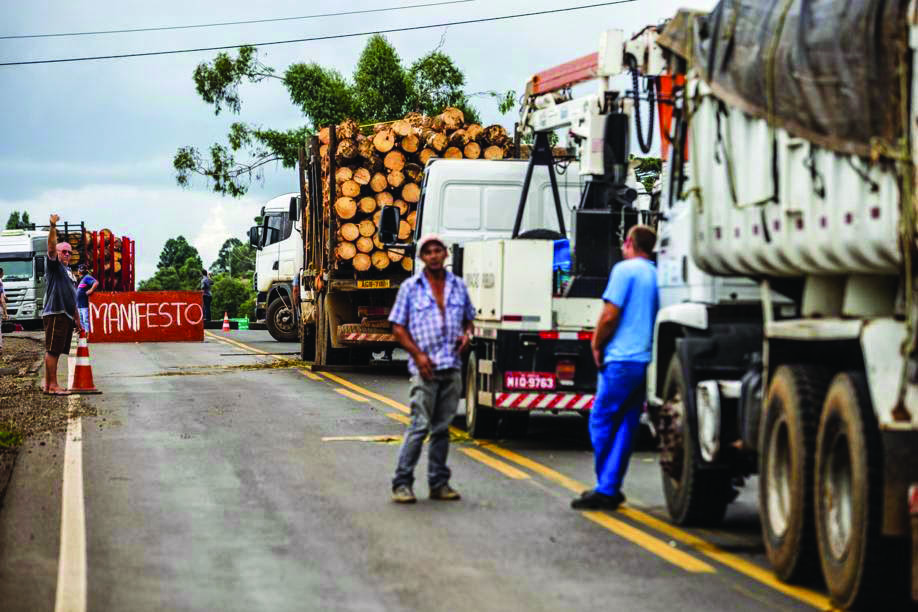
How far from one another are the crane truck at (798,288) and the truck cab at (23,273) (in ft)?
137

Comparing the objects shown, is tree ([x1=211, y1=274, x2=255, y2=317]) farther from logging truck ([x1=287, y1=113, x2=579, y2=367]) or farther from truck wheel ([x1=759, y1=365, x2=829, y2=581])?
truck wheel ([x1=759, y1=365, x2=829, y2=581])

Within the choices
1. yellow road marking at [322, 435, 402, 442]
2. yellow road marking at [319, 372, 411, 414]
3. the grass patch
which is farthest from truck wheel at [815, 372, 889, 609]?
yellow road marking at [319, 372, 411, 414]

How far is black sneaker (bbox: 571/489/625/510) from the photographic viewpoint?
1008 centimetres

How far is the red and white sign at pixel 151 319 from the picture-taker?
38219mm

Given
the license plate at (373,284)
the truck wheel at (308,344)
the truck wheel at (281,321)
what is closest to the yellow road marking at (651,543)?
the license plate at (373,284)

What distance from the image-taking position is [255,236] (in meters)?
36.8

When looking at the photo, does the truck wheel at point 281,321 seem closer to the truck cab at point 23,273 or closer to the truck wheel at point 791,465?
the truck cab at point 23,273

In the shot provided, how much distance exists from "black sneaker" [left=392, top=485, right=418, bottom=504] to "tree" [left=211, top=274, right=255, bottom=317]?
339 feet

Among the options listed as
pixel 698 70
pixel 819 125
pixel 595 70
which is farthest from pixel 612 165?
pixel 819 125

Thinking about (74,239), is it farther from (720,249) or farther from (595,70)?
(720,249)

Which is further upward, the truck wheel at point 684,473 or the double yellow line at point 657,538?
the truck wheel at point 684,473

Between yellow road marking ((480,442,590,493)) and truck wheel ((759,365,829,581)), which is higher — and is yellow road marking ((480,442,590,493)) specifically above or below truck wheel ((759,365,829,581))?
below

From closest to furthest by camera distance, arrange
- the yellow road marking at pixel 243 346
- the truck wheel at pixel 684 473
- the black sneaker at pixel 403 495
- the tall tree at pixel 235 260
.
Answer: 1. the truck wheel at pixel 684 473
2. the black sneaker at pixel 403 495
3. the yellow road marking at pixel 243 346
4. the tall tree at pixel 235 260

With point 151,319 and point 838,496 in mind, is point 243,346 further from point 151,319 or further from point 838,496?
point 838,496
